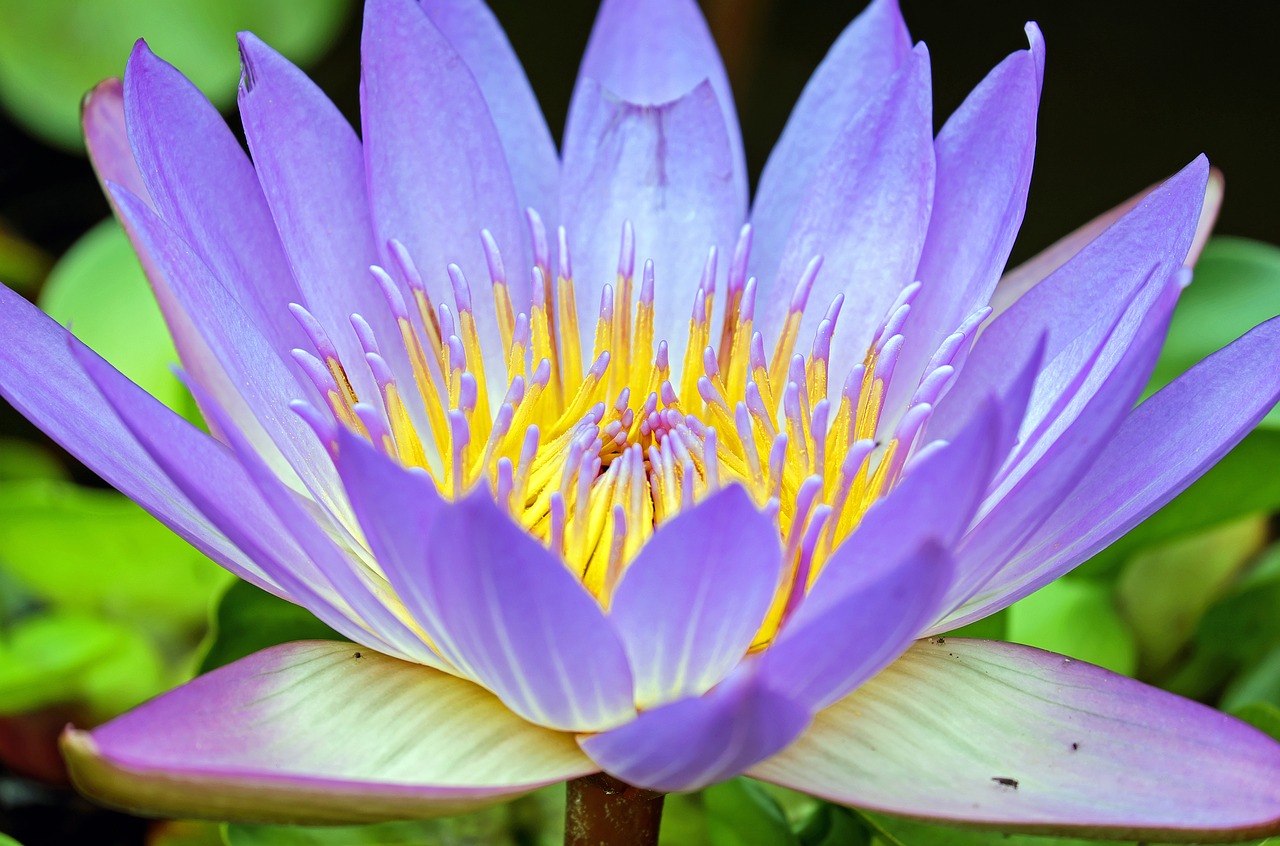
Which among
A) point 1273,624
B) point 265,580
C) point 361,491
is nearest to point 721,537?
point 361,491

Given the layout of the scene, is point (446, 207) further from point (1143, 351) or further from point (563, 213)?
point (1143, 351)

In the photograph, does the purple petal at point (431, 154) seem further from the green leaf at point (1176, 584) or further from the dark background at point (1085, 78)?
the dark background at point (1085, 78)

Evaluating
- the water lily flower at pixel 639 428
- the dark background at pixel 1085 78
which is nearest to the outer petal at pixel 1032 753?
the water lily flower at pixel 639 428

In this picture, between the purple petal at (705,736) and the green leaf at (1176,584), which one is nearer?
the purple petal at (705,736)

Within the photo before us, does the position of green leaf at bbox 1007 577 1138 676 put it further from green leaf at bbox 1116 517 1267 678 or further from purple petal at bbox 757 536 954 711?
purple petal at bbox 757 536 954 711

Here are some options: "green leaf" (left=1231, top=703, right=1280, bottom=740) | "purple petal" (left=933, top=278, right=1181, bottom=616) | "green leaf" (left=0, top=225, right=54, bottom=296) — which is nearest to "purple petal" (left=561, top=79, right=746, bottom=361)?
"purple petal" (left=933, top=278, right=1181, bottom=616)

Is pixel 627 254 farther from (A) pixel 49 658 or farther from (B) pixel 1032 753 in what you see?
(A) pixel 49 658

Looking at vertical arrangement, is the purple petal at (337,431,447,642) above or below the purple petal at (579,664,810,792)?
above
